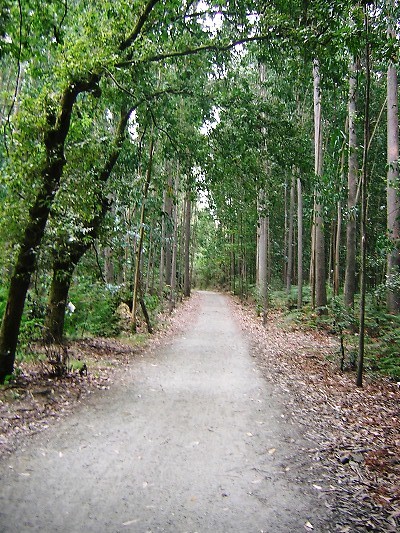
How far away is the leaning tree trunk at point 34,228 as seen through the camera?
23.1ft

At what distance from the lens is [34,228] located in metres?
7.13

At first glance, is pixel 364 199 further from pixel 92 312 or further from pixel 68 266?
pixel 92 312

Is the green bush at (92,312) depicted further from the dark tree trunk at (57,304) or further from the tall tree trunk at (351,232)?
the tall tree trunk at (351,232)

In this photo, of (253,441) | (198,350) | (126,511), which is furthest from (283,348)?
(126,511)

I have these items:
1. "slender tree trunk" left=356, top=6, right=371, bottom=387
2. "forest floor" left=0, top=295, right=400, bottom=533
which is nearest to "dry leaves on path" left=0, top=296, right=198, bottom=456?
"forest floor" left=0, top=295, right=400, bottom=533

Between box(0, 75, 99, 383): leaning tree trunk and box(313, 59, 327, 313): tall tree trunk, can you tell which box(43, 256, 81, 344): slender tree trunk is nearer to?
box(0, 75, 99, 383): leaning tree trunk

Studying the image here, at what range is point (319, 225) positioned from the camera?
52.6 feet

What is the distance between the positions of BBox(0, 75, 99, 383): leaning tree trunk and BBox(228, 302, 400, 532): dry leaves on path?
4714mm

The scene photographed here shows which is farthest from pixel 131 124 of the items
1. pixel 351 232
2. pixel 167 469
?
pixel 167 469

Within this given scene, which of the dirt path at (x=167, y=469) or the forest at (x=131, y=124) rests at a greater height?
the forest at (x=131, y=124)

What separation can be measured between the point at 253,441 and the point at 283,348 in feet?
25.3

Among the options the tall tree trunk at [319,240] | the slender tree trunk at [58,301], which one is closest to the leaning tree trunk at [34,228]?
the slender tree trunk at [58,301]

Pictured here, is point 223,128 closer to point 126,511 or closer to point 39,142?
point 39,142

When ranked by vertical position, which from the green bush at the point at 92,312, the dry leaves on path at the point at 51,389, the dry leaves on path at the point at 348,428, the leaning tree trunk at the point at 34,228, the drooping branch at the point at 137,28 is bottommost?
the dry leaves on path at the point at 348,428
